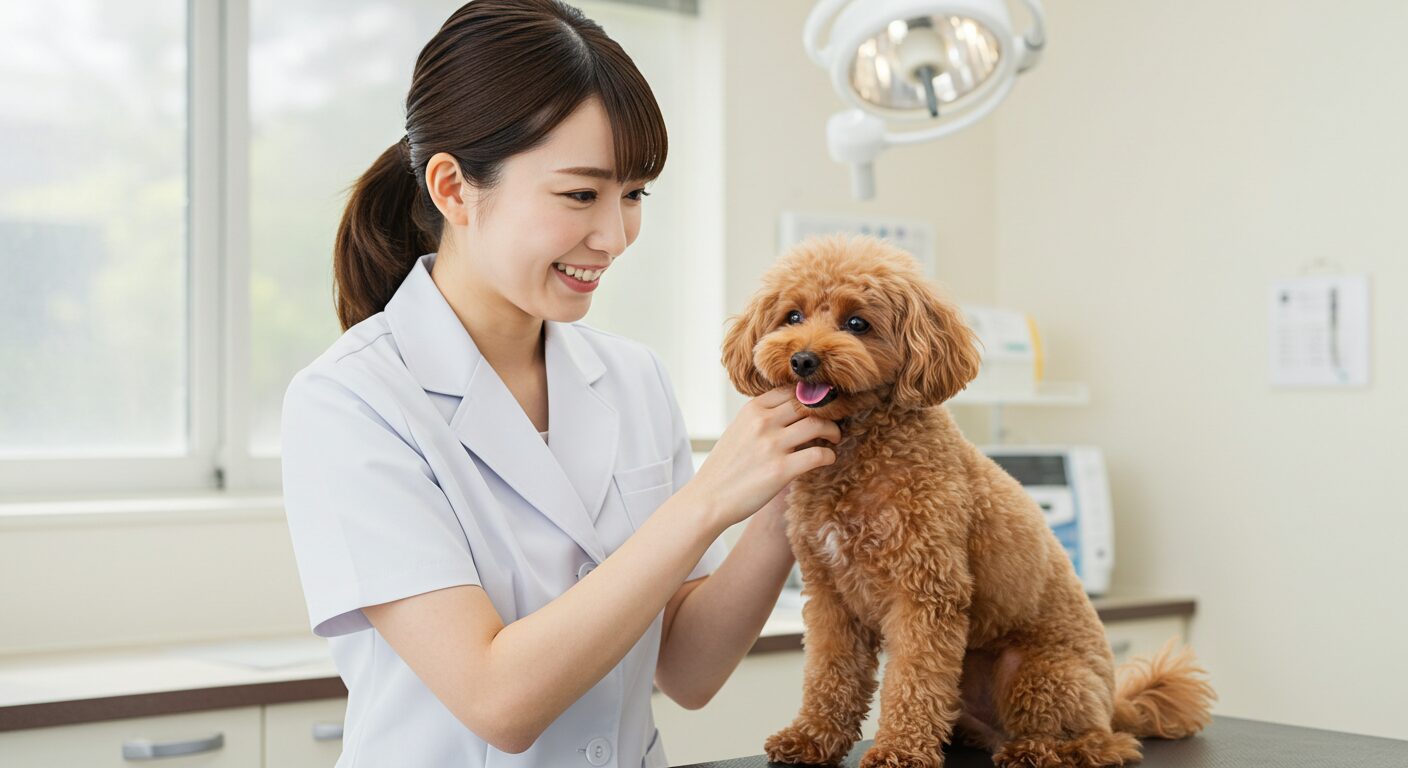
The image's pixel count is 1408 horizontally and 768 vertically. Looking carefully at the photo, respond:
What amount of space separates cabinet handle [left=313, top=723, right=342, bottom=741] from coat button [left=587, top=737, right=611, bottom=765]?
0.86 m

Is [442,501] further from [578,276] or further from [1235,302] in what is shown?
[1235,302]

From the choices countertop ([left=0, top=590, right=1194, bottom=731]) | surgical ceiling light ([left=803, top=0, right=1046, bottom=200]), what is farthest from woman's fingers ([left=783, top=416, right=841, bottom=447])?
countertop ([left=0, top=590, right=1194, bottom=731])

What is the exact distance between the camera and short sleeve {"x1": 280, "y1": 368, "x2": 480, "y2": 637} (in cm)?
107

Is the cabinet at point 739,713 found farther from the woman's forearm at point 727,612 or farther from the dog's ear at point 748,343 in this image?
the dog's ear at point 748,343

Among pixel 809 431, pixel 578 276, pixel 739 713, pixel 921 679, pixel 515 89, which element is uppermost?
pixel 515 89

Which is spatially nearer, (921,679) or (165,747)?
(921,679)

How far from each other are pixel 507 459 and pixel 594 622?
257 mm

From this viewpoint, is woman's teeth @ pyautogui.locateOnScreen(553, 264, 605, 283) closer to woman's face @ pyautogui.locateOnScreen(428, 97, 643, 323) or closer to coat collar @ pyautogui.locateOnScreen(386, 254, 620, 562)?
woman's face @ pyautogui.locateOnScreen(428, 97, 643, 323)

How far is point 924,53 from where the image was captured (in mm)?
1607

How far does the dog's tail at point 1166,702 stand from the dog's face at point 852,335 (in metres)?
0.46

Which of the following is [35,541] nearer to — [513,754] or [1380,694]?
[513,754]

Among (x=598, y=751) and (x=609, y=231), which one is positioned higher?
(x=609, y=231)

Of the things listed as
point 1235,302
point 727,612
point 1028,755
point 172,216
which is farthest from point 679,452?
point 1235,302

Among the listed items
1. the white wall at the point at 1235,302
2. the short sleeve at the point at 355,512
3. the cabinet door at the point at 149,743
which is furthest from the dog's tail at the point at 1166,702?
the white wall at the point at 1235,302
